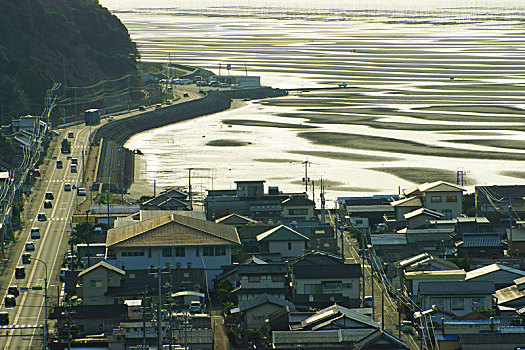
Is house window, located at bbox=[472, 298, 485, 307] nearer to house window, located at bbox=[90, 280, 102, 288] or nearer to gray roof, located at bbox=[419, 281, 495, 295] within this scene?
gray roof, located at bbox=[419, 281, 495, 295]

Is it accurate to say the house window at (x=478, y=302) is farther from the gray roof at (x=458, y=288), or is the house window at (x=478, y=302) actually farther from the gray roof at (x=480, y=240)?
the gray roof at (x=480, y=240)

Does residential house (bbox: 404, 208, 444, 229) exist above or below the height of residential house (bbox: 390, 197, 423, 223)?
below

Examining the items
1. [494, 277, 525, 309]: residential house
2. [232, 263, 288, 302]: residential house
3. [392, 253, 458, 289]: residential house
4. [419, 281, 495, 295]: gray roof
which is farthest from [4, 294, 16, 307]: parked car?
[494, 277, 525, 309]: residential house

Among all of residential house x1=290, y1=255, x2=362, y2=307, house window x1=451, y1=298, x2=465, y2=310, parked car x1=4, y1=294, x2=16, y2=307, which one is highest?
residential house x1=290, y1=255, x2=362, y2=307

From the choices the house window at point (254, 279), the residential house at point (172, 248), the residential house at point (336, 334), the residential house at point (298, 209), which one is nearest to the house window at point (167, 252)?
the residential house at point (172, 248)

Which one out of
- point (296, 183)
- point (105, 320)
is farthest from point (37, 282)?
point (296, 183)
